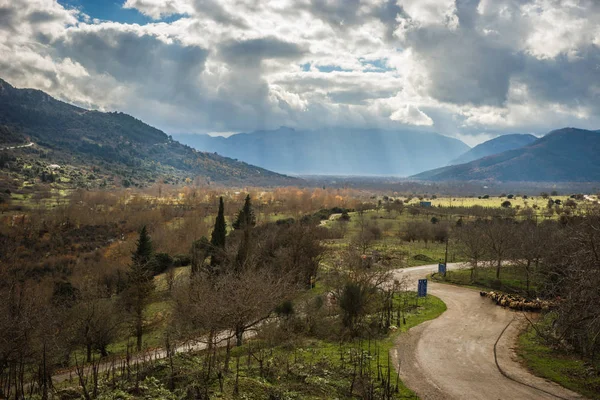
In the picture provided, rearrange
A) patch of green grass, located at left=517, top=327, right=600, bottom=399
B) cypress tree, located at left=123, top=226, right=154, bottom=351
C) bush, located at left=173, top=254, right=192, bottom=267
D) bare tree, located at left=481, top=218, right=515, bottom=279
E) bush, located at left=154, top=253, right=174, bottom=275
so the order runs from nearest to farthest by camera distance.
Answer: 1. patch of green grass, located at left=517, top=327, right=600, bottom=399
2. cypress tree, located at left=123, top=226, right=154, bottom=351
3. bare tree, located at left=481, top=218, right=515, bottom=279
4. bush, located at left=154, top=253, right=174, bottom=275
5. bush, located at left=173, top=254, right=192, bottom=267

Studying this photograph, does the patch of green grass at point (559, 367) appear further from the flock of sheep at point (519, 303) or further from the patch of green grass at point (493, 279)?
the patch of green grass at point (493, 279)

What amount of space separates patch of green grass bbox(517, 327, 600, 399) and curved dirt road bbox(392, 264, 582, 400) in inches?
21.8

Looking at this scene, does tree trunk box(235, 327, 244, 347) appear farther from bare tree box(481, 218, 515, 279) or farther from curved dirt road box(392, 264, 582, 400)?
bare tree box(481, 218, 515, 279)

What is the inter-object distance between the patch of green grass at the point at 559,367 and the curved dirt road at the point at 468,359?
0.55 metres

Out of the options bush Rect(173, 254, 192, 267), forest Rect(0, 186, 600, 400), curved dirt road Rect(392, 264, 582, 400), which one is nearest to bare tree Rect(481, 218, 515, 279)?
forest Rect(0, 186, 600, 400)

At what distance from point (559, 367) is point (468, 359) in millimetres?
4402

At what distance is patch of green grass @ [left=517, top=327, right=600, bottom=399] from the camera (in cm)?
1875

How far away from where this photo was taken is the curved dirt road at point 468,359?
61.7ft

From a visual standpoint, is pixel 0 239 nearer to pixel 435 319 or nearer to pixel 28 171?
pixel 435 319

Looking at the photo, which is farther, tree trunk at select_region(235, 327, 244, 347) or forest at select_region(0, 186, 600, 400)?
tree trunk at select_region(235, 327, 244, 347)

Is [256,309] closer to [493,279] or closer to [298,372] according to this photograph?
[298,372]

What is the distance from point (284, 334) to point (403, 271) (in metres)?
32.6

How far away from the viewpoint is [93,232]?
356 ft

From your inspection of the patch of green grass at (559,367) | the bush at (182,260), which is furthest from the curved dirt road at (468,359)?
the bush at (182,260)
